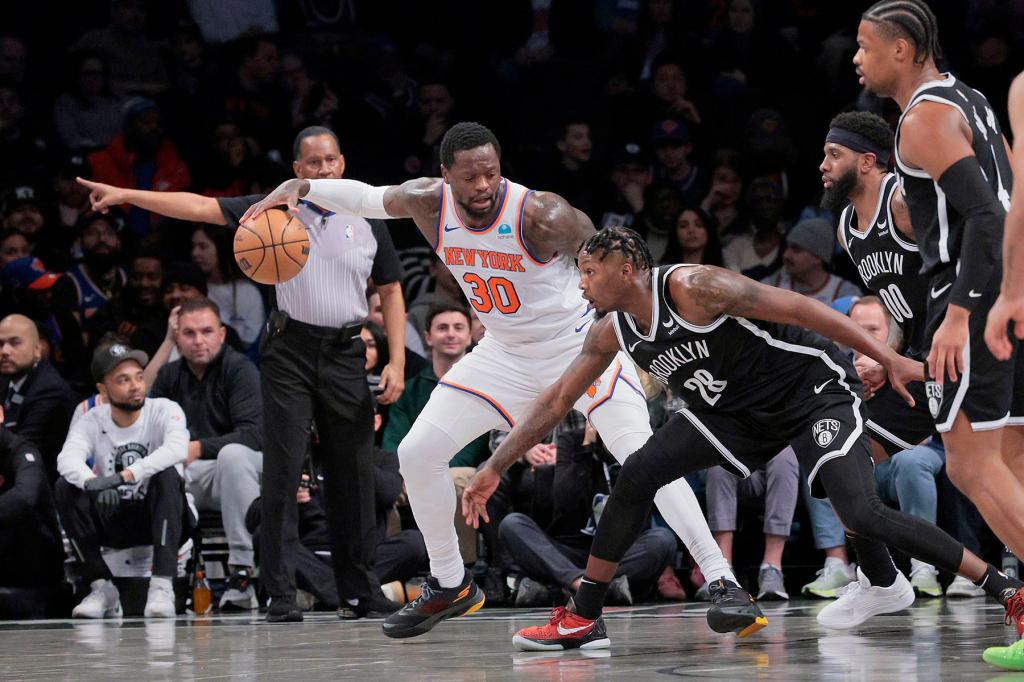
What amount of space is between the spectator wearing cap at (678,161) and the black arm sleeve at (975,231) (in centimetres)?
631

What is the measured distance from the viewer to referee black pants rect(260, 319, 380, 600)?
658 cm

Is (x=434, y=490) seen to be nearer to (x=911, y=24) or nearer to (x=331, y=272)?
(x=331, y=272)

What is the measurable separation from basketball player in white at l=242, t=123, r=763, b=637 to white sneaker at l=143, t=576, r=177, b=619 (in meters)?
2.32

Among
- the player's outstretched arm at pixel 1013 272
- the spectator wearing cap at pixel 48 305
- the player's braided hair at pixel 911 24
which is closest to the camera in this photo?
the player's outstretched arm at pixel 1013 272

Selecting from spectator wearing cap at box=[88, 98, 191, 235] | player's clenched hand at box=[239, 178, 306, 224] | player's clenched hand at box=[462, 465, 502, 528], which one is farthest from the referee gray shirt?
spectator wearing cap at box=[88, 98, 191, 235]

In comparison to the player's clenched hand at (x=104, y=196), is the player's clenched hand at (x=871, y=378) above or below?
below

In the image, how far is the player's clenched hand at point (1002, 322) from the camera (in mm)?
3379

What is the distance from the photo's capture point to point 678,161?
10070mm

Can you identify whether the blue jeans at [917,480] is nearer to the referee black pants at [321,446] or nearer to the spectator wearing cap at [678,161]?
the referee black pants at [321,446]

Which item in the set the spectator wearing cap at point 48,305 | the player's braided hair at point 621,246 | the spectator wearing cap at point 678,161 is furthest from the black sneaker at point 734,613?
the spectator wearing cap at point 678,161

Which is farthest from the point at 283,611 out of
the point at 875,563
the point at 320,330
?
the point at 875,563

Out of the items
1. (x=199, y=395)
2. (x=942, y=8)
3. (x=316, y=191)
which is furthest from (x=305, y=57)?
(x=316, y=191)

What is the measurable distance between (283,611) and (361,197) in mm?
2062

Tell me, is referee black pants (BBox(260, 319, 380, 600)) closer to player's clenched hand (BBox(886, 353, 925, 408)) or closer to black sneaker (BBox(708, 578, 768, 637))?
black sneaker (BBox(708, 578, 768, 637))
